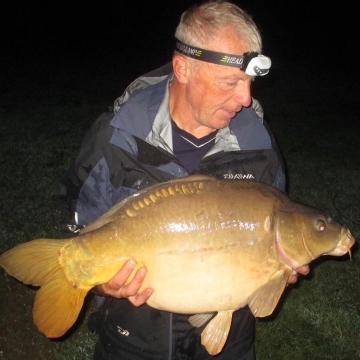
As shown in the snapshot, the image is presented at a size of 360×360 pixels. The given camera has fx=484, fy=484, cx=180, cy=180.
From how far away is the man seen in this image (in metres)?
2.18

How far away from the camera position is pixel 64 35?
67.6 ft

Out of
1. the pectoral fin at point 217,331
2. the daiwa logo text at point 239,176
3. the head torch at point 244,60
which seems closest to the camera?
the pectoral fin at point 217,331

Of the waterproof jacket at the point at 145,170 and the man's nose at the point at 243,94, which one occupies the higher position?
the man's nose at the point at 243,94

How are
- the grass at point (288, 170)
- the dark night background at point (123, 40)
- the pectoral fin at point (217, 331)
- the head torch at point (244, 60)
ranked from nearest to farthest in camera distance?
the pectoral fin at point (217, 331), the head torch at point (244, 60), the grass at point (288, 170), the dark night background at point (123, 40)

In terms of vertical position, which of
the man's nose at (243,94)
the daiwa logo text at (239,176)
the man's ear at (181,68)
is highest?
the man's ear at (181,68)

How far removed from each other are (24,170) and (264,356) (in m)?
4.26

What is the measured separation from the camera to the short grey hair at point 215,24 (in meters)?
2.15

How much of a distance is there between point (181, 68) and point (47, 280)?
3.73 feet

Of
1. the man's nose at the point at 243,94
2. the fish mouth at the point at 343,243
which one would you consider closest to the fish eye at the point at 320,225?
the fish mouth at the point at 343,243

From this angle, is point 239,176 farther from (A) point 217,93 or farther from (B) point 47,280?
(B) point 47,280

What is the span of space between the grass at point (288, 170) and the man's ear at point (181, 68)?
1763 mm

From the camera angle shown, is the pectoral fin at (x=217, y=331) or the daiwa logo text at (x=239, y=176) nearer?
the pectoral fin at (x=217, y=331)

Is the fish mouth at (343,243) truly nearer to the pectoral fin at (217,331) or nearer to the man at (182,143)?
the man at (182,143)

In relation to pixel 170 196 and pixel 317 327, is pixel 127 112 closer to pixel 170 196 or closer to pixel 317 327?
pixel 170 196
